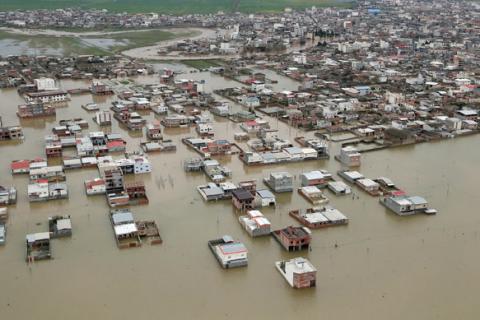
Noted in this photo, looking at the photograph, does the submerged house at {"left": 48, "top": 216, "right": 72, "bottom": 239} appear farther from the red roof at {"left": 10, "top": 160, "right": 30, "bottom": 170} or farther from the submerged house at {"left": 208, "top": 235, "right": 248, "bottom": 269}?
the red roof at {"left": 10, "top": 160, "right": 30, "bottom": 170}

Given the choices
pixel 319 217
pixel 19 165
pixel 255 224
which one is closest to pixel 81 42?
pixel 19 165

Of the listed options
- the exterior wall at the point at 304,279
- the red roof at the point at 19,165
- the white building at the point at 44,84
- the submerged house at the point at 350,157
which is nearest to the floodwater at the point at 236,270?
the exterior wall at the point at 304,279

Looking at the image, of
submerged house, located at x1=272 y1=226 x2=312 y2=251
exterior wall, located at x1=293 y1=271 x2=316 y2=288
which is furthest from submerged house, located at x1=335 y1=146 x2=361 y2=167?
exterior wall, located at x1=293 y1=271 x2=316 y2=288

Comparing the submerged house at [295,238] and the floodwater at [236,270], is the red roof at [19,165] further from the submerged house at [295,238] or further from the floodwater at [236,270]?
the submerged house at [295,238]

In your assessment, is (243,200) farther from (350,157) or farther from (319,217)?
(350,157)

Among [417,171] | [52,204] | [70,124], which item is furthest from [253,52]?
[52,204]

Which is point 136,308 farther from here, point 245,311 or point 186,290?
point 245,311
